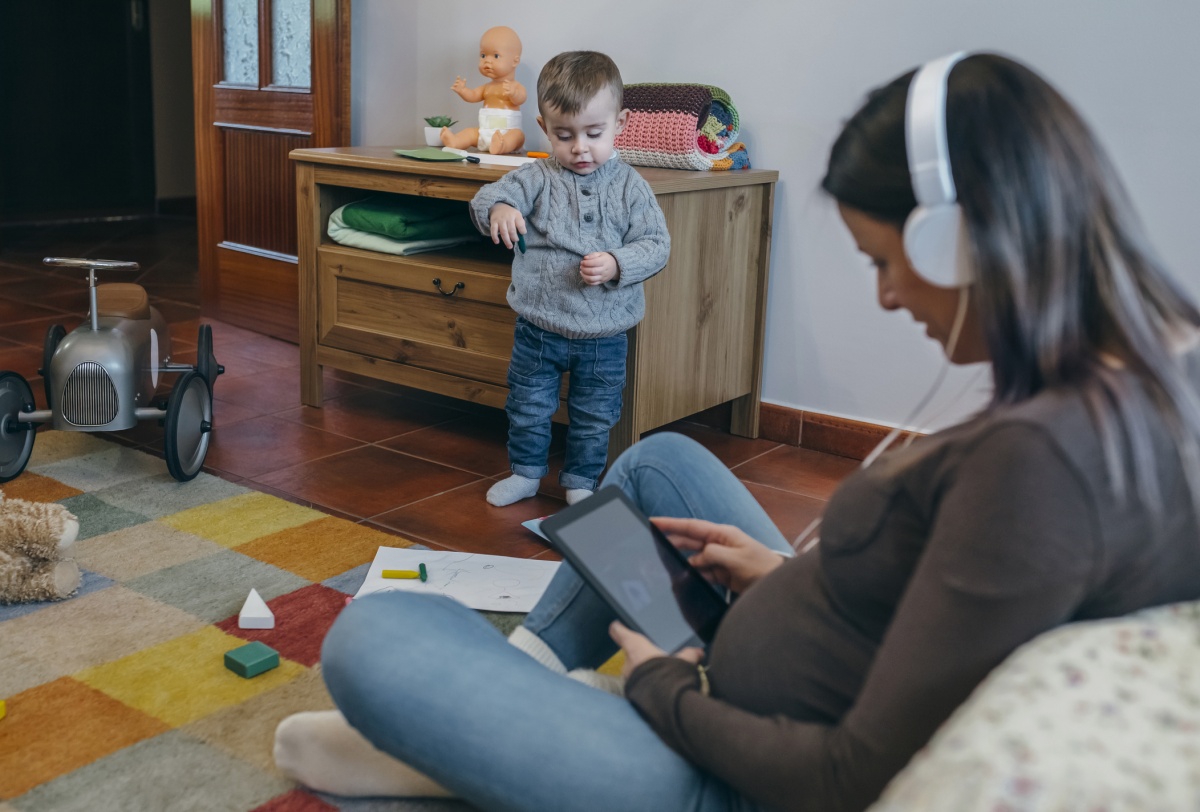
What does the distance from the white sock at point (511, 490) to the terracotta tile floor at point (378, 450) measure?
16 mm

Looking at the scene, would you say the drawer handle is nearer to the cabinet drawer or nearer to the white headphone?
the cabinet drawer

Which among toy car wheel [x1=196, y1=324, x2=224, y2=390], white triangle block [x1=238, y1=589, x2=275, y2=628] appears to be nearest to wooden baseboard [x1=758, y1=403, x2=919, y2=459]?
toy car wheel [x1=196, y1=324, x2=224, y2=390]

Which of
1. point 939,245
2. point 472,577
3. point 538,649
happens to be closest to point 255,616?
point 472,577

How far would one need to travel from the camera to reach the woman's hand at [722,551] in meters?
1.06

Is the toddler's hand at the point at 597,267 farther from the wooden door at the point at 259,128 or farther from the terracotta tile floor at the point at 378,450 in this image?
the wooden door at the point at 259,128

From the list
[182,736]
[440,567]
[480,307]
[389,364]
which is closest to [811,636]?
[182,736]

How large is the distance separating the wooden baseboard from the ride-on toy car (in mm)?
1269

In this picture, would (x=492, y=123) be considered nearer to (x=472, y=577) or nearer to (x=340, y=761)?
(x=472, y=577)

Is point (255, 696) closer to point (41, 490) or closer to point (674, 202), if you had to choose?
point (41, 490)

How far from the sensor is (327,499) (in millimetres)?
2168

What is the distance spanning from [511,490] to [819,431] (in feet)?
2.67

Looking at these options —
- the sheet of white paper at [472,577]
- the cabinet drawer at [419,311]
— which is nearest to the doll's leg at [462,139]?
the cabinet drawer at [419,311]

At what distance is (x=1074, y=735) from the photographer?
2.07 feet

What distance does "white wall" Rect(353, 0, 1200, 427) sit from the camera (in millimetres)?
2104
